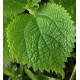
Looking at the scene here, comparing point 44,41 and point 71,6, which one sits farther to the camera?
point 71,6

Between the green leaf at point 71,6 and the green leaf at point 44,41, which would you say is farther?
the green leaf at point 71,6

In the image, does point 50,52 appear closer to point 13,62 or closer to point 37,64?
point 37,64

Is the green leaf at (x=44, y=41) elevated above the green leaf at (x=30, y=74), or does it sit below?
above

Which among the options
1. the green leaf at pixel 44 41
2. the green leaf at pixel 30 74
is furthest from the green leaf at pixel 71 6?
the green leaf at pixel 30 74

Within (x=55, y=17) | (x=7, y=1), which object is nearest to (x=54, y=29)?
(x=55, y=17)

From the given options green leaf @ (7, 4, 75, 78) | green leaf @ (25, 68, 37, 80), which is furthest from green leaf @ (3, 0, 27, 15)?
green leaf @ (25, 68, 37, 80)

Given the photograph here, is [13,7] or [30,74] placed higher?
[13,7]

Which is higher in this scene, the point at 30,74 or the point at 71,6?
the point at 71,6

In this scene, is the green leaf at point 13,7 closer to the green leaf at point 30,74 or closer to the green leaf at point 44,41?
the green leaf at point 44,41

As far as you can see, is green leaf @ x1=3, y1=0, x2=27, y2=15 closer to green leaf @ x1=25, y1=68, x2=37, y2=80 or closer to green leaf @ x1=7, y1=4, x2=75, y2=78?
green leaf @ x1=7, y1=4, x2=75, y2=78
